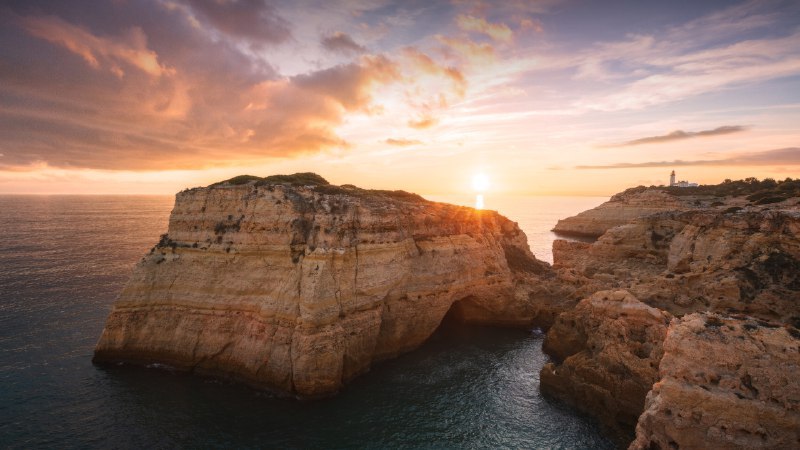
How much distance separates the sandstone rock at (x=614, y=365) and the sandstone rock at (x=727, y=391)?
17.9ft

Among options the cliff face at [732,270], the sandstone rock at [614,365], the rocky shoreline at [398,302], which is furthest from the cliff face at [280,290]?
the cliff face at [732,270]

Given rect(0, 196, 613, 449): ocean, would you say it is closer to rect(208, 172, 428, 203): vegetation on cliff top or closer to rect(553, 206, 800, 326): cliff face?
rect(553, 206, 800, 326): cliff face

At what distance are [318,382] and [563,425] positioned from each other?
1400cm

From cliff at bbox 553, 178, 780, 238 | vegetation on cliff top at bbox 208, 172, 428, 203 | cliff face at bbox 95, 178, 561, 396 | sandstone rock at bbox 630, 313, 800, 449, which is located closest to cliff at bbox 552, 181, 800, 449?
sandstone rock at bbox 630, 313, 800, 449

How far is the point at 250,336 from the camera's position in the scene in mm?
24078

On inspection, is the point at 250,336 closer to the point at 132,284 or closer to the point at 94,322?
the point at 132,284

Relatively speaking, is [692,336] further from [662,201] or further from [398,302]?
[662,201]

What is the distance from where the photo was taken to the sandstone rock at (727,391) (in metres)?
12.4

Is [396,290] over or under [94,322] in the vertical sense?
over

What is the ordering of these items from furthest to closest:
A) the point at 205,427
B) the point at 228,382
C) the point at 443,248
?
the point at 443,248
the point at 228,382
the point at 205,427

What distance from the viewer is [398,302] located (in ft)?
92.2

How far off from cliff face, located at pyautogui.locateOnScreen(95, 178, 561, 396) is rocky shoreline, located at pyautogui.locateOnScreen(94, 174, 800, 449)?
9 centimetres

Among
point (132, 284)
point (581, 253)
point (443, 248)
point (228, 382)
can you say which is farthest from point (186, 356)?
point (581, 253)

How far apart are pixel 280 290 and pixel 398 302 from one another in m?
8.85
